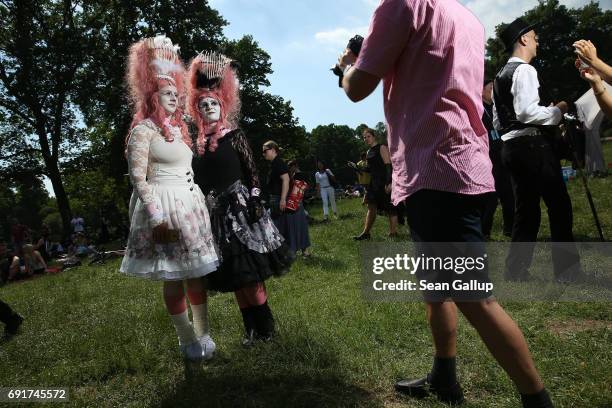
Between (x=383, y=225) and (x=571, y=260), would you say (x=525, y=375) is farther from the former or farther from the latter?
(x=383, y=225)

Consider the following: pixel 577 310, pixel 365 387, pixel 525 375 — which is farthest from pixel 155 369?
pixel 577 310

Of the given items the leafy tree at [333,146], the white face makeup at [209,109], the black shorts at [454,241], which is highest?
the leafy tree at [333,146]

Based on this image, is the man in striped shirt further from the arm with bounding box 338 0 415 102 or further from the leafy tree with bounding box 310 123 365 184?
the leafy tree with bounding box 310 123 365 184

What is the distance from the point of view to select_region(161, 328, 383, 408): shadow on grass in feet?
7.49

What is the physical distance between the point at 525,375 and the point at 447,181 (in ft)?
2.67

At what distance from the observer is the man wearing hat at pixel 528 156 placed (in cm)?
359

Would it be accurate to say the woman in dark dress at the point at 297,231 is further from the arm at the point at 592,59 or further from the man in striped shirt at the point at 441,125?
the man in striped shirt at the point at 441,125

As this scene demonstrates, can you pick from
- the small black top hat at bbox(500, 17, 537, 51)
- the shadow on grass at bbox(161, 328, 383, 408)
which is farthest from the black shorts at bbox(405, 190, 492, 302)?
the small black top hat at bbox(500, 17, 537, 51)

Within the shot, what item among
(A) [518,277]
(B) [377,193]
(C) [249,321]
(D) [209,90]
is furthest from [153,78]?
(B) [377,193]

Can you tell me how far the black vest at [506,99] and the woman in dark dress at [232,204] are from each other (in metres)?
2.34

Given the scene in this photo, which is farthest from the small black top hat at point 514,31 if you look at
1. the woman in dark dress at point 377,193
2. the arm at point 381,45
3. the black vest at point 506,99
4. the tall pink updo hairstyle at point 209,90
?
the woman in dark dress at point 377,193

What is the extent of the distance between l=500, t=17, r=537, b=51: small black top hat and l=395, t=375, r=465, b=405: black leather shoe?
3126 mm

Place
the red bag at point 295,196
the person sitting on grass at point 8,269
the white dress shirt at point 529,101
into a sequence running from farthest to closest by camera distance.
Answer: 1. the person sitting on grass at point 8,269
2. the red bag at point 295,196
3. the white dress shirt at point 529,101

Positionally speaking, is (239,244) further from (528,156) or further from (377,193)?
(377,193)
